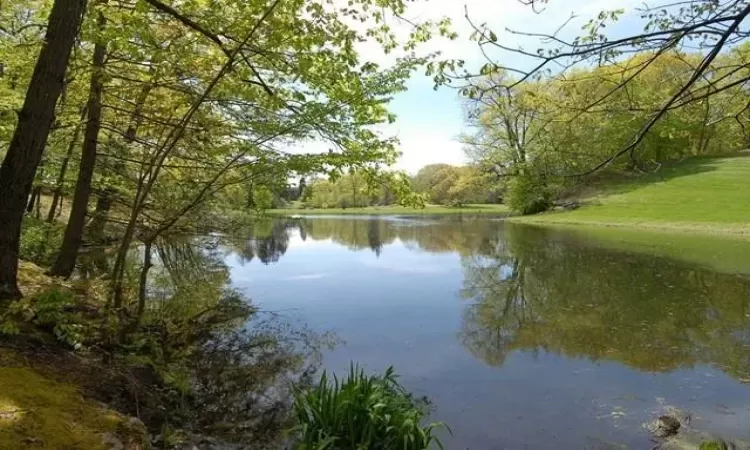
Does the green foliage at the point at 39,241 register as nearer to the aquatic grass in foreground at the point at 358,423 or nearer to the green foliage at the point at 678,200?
the aquatic grass in foreground at the point at 358,423

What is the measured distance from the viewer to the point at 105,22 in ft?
21.6

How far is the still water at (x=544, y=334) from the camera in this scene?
15.4 feet

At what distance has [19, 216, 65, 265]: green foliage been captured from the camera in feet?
29.7

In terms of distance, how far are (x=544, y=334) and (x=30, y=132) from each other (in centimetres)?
702

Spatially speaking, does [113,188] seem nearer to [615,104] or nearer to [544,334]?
[544,334]

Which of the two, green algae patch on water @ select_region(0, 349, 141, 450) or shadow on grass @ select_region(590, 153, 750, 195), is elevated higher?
shadow on grass @ select_region(590, 153, 750, 195)

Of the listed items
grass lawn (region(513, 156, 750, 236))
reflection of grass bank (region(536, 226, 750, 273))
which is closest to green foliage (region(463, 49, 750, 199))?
reflection of grass bank (region(536, 226, 750, 273))

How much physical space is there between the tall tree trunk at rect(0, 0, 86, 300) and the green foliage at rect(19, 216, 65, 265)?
17.9 feet

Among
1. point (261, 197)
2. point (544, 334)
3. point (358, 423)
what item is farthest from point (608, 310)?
point (358, 423)

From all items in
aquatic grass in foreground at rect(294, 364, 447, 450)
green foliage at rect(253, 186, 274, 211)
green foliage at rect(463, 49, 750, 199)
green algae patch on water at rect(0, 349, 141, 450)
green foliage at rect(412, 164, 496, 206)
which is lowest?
aquatic grass in foreground at rect(294, 364, 447, 450)

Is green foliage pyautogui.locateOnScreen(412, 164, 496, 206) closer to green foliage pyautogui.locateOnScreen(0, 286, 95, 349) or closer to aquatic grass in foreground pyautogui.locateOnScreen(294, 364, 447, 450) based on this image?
green foliage pyautogui.locateOnScreen(0, 286, 95, 349)

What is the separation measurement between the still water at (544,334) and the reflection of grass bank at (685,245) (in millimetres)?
195

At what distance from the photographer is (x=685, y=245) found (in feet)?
56.9

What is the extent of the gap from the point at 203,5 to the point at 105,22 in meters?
1.61
